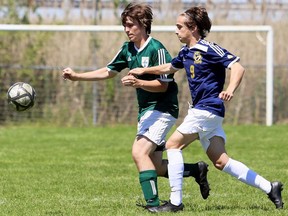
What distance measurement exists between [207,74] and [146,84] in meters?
0.53

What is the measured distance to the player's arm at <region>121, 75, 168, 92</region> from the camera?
7.05m

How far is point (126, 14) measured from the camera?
7.37 metres

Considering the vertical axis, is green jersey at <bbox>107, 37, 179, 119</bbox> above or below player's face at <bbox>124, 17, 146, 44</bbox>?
below

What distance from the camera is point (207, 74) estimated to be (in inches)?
277

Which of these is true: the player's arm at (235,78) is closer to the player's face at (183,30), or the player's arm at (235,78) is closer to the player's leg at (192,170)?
the player's face at (183,30)

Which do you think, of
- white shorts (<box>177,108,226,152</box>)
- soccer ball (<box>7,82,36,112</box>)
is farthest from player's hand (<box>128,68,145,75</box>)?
soccer ball (<box>7,82,36,112</box>)

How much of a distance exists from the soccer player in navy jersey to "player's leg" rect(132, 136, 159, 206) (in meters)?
0.12

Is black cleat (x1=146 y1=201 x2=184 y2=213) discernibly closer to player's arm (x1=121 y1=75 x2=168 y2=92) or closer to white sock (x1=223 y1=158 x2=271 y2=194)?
white sock (x1=223 y1=158 x2=271 y2=194)

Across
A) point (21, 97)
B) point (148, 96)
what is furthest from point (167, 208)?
point (21, 97)

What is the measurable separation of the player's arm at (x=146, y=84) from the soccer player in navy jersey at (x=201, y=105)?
105mm

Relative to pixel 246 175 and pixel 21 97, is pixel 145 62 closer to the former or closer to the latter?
pixel 246 175

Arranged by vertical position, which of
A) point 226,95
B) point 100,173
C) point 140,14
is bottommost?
point 100,173

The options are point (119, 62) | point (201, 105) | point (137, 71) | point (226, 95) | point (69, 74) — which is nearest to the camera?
point (226, 95)

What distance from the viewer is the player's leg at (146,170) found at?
7191 mm
